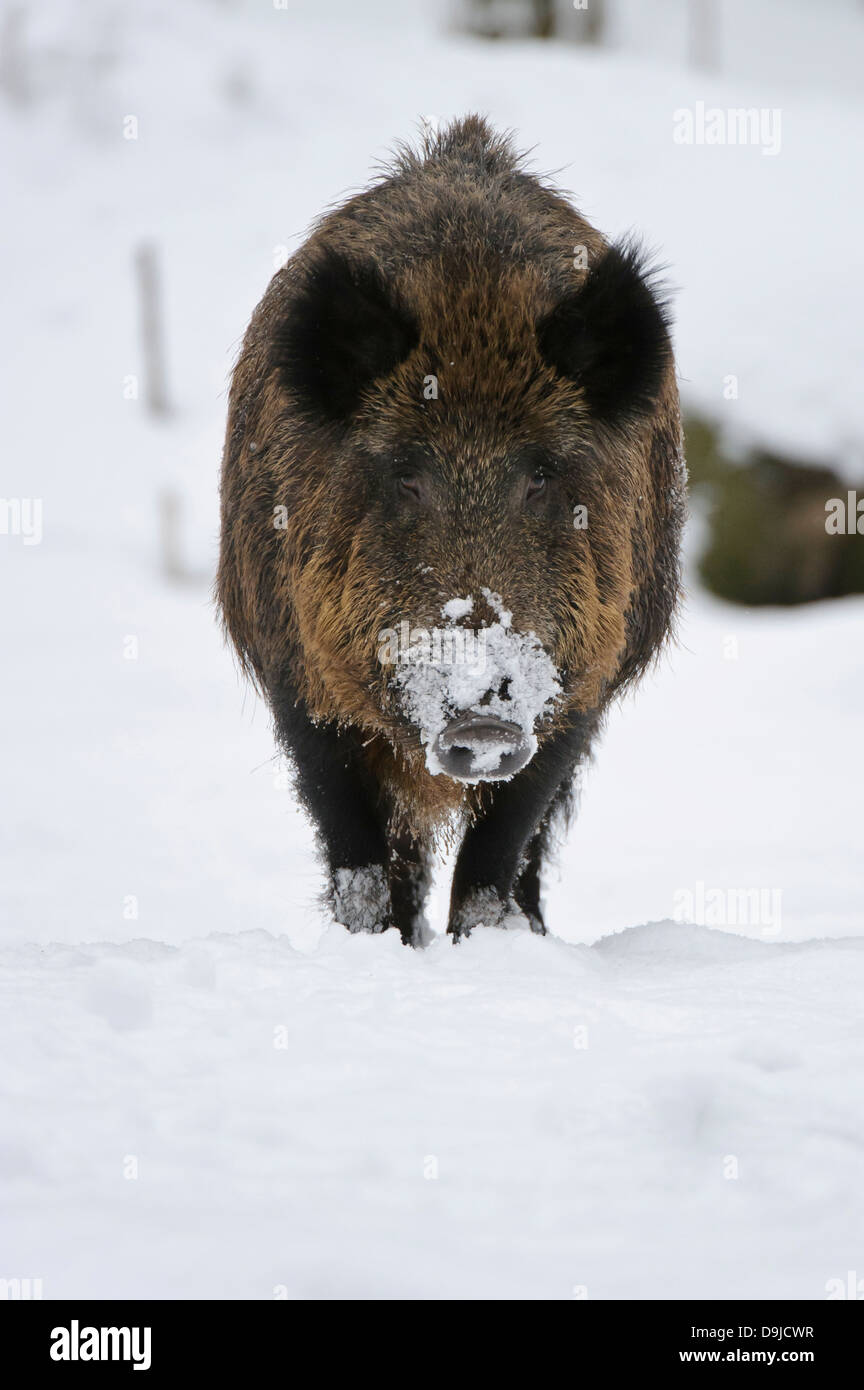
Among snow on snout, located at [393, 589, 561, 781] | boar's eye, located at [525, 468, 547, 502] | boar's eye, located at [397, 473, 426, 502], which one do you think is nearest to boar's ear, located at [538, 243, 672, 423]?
boar's eye, located at [525, 468, 547, 502]

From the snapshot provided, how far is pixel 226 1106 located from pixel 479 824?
1941 millimetres

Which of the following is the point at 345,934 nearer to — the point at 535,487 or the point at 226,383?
the point at 535,487

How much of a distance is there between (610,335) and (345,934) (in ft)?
5.79

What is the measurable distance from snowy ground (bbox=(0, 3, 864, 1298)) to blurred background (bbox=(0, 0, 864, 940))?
2.2 inches

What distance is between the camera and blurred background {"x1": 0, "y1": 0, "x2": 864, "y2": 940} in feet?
26.2

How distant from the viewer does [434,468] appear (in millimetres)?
3975

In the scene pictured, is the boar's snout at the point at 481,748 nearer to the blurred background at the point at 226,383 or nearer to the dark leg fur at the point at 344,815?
the dark leg fur at the point at 344,815

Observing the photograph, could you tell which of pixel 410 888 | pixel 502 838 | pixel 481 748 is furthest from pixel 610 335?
pixel 410 888

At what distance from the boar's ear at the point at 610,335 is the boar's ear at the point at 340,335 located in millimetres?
407

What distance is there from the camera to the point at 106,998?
3242 mm

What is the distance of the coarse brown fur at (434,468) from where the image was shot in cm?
398

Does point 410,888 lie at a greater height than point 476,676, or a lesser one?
lesser
